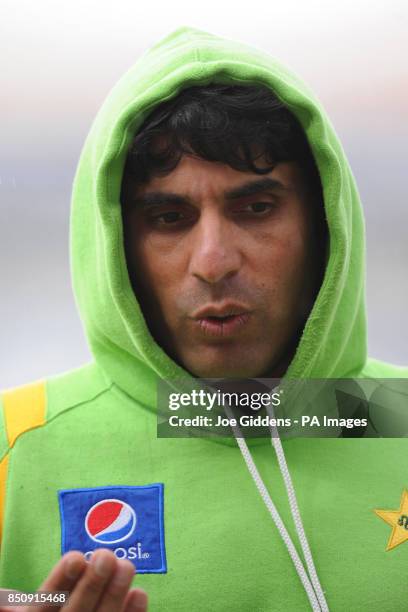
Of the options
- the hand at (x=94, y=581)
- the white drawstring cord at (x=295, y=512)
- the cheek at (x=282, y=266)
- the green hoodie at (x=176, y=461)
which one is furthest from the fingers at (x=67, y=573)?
the cheek at (x=282, y=266)

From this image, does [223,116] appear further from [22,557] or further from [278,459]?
[22,557]

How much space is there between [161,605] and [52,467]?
24 centimetres

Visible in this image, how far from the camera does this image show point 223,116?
121 cm

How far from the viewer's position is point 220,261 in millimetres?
1133

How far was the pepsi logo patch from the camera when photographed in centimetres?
111

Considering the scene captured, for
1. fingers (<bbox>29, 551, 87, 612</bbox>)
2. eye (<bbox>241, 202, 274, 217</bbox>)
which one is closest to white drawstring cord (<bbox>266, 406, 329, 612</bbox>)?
eye (<bbox>241, 202, 274, 217</bbox>)

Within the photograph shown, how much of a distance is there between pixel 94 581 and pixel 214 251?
497 millimetres

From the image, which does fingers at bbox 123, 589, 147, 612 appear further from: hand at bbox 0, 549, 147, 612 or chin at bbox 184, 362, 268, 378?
chin at bbox 184, 362, 268, 378

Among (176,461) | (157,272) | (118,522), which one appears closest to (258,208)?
(157,272)

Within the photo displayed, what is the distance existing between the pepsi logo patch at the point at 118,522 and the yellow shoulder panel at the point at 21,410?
4.2 inches

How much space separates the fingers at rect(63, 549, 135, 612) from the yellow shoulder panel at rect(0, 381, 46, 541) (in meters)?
0.37

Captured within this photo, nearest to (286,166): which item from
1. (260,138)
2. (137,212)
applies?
(260,138)

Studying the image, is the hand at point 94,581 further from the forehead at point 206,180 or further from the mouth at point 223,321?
the forehead at point 206,180

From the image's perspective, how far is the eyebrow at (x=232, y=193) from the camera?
119cm
